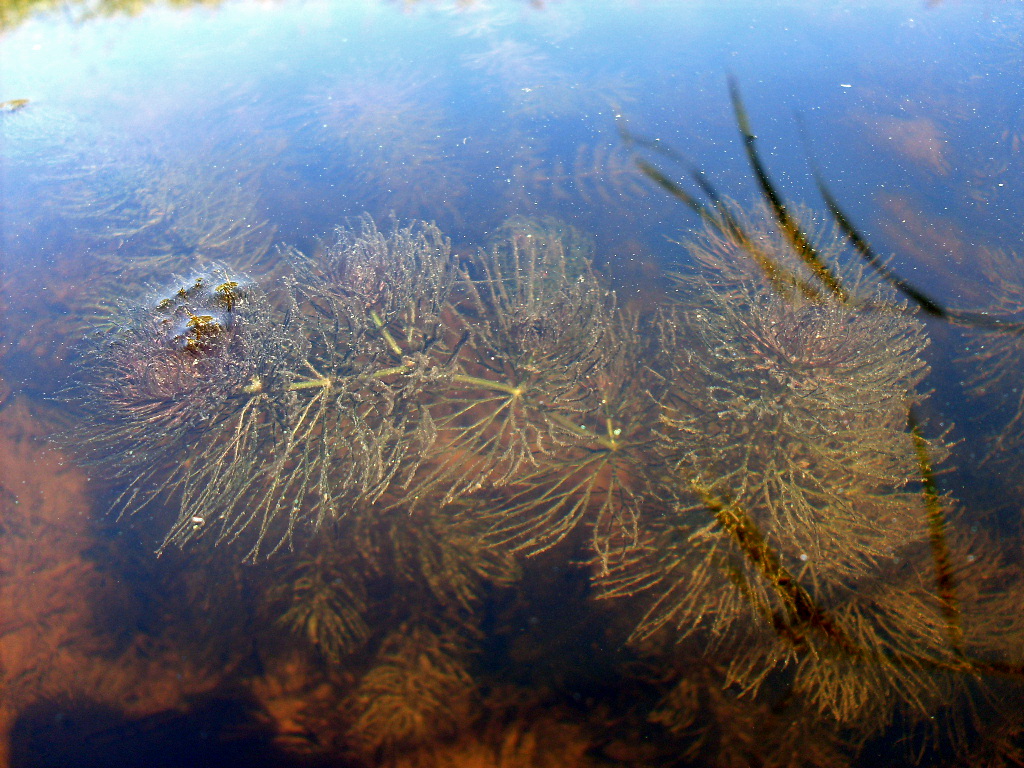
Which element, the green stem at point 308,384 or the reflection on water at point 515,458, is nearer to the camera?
the reflection on water at point 515,458

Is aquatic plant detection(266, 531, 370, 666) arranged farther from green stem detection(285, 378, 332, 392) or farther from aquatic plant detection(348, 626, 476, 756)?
green stem detection(285, 378, 332, 392)

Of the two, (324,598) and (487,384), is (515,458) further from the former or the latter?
(324,598)

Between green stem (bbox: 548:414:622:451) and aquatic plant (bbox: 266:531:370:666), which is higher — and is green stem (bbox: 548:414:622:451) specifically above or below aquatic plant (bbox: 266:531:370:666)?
above

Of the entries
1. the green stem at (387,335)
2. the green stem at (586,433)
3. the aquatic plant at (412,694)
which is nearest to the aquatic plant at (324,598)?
the aquatic plant at (412,694)

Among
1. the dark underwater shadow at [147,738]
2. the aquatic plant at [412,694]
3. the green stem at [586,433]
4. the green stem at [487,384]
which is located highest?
the green stem at [487,384]

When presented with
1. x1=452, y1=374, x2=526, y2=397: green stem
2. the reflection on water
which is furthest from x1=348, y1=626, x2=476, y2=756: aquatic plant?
x1=452, y1=374, x2=526, y2=397: green stem

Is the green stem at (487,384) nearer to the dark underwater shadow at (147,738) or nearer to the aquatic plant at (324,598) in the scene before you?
the aquatic plant at (324,598)

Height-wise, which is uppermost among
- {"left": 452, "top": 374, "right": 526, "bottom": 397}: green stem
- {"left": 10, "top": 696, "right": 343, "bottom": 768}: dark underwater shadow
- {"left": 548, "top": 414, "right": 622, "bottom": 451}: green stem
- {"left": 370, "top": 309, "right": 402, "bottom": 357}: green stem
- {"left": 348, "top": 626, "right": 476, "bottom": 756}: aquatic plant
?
{"left": 370, "top": 309, "right": 402, "bottom": 357}: green stem

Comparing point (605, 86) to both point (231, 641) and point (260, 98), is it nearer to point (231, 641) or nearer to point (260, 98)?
point (260, 98)

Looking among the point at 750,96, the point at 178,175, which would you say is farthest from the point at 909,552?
the point at 178,175
